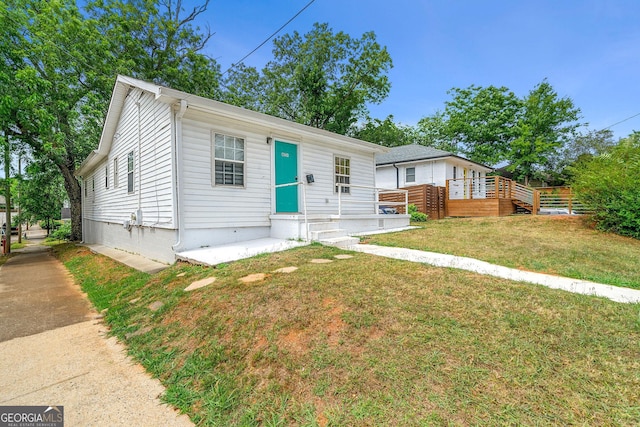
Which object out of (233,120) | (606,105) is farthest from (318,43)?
(606,105)

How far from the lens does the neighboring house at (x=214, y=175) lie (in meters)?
6.58

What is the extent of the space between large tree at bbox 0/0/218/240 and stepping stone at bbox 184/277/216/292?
1043 centimetres

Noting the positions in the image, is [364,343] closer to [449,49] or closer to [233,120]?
[233,120]

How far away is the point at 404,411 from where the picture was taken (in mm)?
1817

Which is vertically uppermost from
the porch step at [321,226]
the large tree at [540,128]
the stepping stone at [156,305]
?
the large tree at [540,128]

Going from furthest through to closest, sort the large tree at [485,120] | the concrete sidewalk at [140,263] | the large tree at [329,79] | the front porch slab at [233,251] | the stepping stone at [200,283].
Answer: the large tree at [485,120] < the large tree at [329,79] < the concrete sidewalk at [140,263] < the front porch slab at [233,251] < the stepping stone at [200,283]

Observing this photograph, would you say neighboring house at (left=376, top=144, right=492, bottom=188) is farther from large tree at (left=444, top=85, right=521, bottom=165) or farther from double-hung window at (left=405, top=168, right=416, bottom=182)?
large tree at (left=444, top=85, right=521, bottom=165)

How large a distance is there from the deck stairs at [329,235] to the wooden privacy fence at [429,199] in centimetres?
840

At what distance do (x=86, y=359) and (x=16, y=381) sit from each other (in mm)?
508

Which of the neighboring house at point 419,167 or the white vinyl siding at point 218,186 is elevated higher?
the neighboring house at point 419,167

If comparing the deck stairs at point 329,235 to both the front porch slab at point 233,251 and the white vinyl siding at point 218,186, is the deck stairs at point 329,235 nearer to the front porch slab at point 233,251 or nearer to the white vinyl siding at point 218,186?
the front porch slab at point 233,251

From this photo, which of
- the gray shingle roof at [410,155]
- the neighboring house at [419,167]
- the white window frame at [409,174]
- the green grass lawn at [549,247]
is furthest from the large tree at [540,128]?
the green grass lawn at [549,247]

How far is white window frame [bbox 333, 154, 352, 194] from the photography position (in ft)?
32.4

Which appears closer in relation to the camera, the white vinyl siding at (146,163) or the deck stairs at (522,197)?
the white vinyl siding at (146,163)
